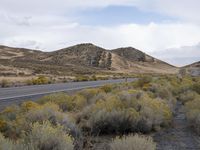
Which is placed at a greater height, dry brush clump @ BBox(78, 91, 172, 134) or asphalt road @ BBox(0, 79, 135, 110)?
dry brush clump @ BBox(78, 91, 172, 134)

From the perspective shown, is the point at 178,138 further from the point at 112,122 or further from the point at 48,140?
the point at 48,140

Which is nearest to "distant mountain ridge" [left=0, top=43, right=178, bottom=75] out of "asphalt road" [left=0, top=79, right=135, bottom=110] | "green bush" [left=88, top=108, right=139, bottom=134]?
"asphalt road" [left=0, top=79, right=135, bottom=110]

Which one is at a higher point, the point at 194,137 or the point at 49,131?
the point at 49,131

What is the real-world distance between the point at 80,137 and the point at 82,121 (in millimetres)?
2304

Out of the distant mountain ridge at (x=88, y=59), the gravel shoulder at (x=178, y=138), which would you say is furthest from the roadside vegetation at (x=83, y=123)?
the distant mountain ridge at (x=88, y=59)

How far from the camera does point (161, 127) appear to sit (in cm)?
1466

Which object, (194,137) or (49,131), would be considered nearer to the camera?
(49,131)

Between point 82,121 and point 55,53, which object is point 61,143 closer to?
point 82,121

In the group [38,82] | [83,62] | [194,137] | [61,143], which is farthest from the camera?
[83,62]

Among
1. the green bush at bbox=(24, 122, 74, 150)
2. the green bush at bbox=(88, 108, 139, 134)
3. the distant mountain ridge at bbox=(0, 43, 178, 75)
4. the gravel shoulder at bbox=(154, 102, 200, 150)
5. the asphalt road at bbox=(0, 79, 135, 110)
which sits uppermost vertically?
the distant mountain ridge at bbox=(0, 43, 178, 75)

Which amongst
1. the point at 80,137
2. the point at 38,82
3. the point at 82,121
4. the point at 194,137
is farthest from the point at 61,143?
the point at 38,82

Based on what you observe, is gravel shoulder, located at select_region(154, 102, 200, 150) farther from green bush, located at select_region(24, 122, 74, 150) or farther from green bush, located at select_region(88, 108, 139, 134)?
green bush, located at select_region(24, 122, 74, 150)

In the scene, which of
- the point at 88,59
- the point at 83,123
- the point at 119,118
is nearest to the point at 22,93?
the point at 83,123

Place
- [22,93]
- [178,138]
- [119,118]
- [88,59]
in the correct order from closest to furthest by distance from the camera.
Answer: [178,138] < [119,118] < [22,93] < [88,59]
